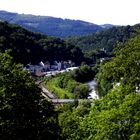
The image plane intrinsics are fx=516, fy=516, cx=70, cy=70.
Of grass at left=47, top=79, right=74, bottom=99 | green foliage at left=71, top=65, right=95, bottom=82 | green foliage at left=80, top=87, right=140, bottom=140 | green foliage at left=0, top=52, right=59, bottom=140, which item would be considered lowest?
green foliage at left=71, top=65, right=95, bottom=82

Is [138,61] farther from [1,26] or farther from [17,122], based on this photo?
[1,26]

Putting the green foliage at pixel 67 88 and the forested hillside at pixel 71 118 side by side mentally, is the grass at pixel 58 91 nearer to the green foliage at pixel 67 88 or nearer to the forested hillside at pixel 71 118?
the green foliage at pixel 67 88

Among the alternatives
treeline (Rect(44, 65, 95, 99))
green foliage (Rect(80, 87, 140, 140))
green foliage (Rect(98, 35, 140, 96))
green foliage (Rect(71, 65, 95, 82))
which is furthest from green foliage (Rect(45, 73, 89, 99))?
green foliage (Rect(80, 87, 140, 140))

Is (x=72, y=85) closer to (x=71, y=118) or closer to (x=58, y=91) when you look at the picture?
(x=58, y=91)

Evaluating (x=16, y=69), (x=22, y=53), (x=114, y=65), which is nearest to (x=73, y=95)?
(x=22, y=53)

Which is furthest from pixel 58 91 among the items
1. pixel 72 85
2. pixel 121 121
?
pixel 121 121

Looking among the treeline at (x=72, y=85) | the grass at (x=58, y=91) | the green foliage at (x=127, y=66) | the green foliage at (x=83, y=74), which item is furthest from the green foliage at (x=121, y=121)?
the green foliage at (x=83, y=74)

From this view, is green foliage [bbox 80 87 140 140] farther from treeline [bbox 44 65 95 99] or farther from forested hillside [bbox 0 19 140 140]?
treeline [bbox 44 65 95 99]
